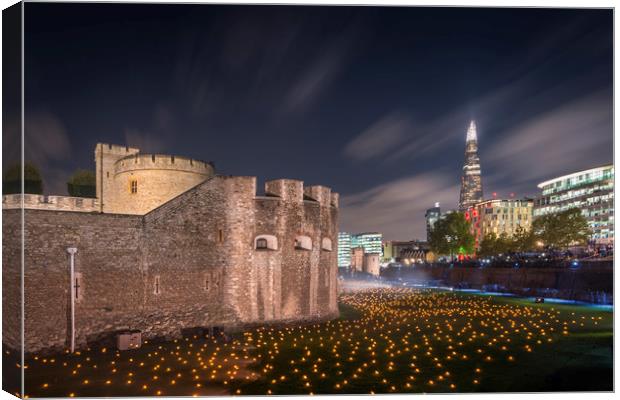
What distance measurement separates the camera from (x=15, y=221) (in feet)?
45.2

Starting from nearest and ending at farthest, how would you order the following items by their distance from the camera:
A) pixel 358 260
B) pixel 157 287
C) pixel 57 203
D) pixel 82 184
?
pixel 157 287 → pixel 57 203 → pixel 82 184 → pixel 358 260

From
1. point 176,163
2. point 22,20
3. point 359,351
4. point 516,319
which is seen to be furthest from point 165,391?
point 516,319

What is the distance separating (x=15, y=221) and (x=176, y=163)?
13.5 metres

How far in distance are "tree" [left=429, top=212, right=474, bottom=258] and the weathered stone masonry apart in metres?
73.9

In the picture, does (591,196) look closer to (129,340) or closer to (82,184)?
(82,184)

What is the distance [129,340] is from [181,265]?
3.75 m

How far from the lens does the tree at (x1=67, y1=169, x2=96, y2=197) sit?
128 feet

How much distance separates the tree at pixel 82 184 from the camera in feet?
128

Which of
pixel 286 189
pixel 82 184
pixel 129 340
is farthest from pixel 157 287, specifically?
pixel 82 184

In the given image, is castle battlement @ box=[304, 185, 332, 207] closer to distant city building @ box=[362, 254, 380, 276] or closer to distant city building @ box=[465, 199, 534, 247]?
distant city building @ box=[362, 254, 380, 276]

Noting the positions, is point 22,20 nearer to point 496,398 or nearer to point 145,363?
point 145,363

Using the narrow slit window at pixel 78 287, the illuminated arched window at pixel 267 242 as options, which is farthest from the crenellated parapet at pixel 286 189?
the narrow slit window at pixel 78 287

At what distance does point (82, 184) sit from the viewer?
1571 inches

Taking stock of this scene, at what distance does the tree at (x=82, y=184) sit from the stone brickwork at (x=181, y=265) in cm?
2187
